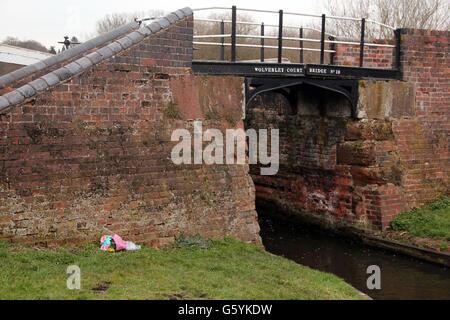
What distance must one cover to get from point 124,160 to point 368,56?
306 inches

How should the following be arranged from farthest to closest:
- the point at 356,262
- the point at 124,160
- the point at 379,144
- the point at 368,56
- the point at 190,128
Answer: the point at 368,56, the point at 379,144, the point at 356,262, the point at 190,128, the point at 124,160

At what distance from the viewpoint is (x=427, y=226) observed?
1324cm

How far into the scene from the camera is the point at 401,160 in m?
14.2

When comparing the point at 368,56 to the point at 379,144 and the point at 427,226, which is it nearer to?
the point at 379,144

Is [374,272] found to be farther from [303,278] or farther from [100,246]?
[100,246]

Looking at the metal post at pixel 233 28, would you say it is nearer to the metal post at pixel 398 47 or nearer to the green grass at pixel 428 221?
the metal post at pixel 398 47

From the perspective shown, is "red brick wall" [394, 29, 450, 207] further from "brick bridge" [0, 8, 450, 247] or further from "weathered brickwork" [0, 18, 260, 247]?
"weathered brickwork" [0, 18, 260, 247]

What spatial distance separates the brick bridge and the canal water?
74cm

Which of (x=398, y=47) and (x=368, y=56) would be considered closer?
(x=398, y=47)

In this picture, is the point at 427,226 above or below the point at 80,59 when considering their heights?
below

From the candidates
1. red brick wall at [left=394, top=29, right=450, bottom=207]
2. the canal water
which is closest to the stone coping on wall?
the canal water

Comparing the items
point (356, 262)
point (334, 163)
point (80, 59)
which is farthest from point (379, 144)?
point (80, 59)

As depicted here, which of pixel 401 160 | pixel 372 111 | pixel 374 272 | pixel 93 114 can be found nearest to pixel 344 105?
pixel 372 111

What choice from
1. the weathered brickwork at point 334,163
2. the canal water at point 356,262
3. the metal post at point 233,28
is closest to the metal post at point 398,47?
the weathered brickwork at point 334,163
